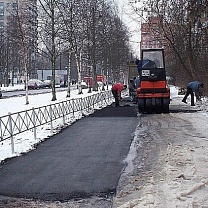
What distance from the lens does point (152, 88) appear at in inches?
986

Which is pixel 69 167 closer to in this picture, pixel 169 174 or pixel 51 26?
pixel 169 174

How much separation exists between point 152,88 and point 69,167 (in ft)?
48.9

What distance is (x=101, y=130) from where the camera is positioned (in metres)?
17.5

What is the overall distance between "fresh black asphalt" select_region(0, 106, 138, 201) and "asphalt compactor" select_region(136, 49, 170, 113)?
8.13 m

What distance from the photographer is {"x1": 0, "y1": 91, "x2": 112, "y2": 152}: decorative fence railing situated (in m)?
13.5

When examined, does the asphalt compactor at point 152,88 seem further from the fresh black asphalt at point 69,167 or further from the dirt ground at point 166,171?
the fresh black asphalt at point 69,167

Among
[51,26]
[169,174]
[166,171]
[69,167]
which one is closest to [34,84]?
[51,26]

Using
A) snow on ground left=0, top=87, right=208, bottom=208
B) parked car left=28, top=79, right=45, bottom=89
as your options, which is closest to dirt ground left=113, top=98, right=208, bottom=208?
snow on ground left=0, top=87, right=208, bottom=208

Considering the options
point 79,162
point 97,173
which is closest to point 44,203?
point 97,173

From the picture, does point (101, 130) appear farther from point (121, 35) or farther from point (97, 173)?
point (121, 35)

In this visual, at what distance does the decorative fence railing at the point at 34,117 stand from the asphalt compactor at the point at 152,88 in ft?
11.0

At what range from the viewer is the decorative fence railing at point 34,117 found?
13539 mm

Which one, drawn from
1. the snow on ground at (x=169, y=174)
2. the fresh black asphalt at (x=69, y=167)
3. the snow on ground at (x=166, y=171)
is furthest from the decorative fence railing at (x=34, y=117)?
the snow on ground at (x=166, y=171)

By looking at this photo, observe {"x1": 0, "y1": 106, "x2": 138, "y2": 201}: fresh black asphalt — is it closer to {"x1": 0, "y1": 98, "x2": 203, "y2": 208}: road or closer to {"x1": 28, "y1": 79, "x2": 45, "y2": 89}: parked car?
{"x1": 0, "y1": 98, "x2": 203, "y2": 208}: road
